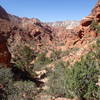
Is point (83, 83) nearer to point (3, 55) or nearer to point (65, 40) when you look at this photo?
point (3, 55)

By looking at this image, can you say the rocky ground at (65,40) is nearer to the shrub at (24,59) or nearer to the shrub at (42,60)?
the shrub at (24,59)

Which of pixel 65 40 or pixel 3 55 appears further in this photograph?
pixel 65 40

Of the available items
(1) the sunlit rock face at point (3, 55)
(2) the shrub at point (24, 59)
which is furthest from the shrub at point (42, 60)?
(1) the sunlit rock face at point (3, 55)

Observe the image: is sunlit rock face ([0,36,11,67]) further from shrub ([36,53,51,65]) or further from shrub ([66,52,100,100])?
shrub ([36,53,51,65])

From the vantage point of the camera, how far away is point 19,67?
22.6 meters

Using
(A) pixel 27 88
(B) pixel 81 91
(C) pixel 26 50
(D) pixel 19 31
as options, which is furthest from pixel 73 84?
(D) pixel 19 31

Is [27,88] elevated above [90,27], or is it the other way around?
[90,27]

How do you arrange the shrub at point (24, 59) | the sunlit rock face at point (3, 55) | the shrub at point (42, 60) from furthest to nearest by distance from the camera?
1. the shrub at point (42, 60)
2. the shrub at point (24, 59)
3. the sunlit rock face at point (3, 55)

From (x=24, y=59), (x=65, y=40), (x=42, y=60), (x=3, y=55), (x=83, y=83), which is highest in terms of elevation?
(x=65, y=40)

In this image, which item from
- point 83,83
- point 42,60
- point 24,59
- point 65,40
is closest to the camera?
point 83,83

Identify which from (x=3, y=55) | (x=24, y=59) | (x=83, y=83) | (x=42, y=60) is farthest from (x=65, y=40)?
(x=83, y=83)

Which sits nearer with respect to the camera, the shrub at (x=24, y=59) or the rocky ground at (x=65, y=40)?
the rocky ground at (x=65, y=40)

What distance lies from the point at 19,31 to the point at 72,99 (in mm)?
66877

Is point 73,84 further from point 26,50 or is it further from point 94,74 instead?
point 26,50
